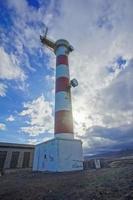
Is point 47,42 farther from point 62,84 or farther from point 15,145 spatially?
point 15,145

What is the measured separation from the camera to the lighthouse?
15141 millimetres

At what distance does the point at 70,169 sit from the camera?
15203mm

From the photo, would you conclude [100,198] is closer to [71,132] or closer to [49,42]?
[71,132]

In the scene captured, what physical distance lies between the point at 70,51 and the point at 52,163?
16.9 metres

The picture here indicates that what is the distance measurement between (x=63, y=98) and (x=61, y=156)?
672cm

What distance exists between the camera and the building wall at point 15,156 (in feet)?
83.2

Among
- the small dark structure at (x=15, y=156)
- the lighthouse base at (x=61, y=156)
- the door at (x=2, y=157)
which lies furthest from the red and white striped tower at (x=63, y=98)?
the door at (x=2, y=157)

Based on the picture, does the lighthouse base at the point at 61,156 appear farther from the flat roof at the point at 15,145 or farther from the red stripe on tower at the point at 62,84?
the flat roof at the point at 15,145

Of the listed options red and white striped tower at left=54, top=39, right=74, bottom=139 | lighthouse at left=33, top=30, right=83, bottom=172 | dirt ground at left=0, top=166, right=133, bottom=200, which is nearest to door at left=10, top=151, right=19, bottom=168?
lighthouse at left=33, top=30, right=83, bottom=172

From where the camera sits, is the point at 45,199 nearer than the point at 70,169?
Yes

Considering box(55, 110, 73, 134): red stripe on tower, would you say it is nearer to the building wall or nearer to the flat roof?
the flat roof

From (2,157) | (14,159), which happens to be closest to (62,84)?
(14,159)

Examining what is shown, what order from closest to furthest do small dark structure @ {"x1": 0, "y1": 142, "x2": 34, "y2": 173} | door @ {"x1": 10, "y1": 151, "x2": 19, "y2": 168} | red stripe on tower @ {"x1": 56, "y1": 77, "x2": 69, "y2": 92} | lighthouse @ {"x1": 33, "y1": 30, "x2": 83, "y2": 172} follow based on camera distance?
lighthouse @ {"x1": 33, "y1": 30, "x2": 83, "y2": 172}
red stripe on tower @ {"x1": 56, "y1": 77, "x2": 69, "y2": 92}
small dark structure @ {"x1": 0, "y1": 142, "x2": 34, "y2": 173}
door @ {"x1": 10, "y1": 151, "x2": 19, "y2": 168}

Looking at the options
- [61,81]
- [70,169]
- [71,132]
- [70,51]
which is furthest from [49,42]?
[70,169]
